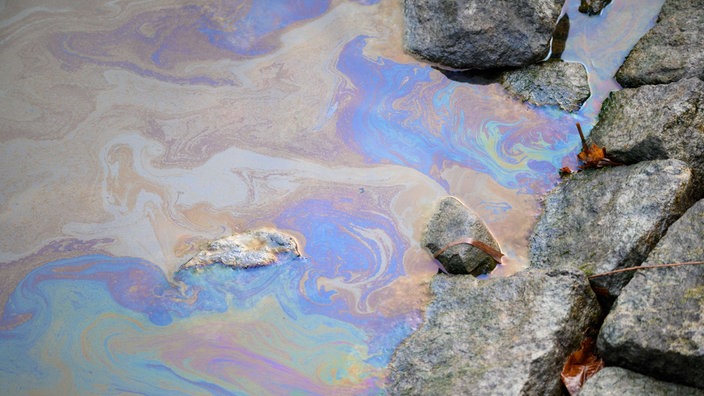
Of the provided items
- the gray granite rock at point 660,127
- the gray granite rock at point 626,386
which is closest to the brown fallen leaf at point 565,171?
the gray granite rock at point 660,127

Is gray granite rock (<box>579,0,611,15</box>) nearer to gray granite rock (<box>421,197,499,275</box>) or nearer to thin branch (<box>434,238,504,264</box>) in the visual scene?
gray granite rock (<box>421,197,499,275</box>)

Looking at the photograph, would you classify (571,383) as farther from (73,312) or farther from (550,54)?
(73,312)

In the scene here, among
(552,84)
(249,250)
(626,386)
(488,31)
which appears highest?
(488,31)

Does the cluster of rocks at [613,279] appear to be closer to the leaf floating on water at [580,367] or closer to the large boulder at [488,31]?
the leaf floating on water at [580,367]

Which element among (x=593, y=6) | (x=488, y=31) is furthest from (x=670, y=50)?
(x=488, y=31)

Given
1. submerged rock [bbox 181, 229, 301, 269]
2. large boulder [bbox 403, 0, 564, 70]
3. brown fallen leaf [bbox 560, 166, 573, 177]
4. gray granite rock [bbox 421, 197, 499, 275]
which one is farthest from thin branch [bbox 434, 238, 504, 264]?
large boulder [bbox 403, 0, 564, 70]

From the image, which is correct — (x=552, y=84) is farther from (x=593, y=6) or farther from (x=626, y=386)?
(x=626, y=386)
